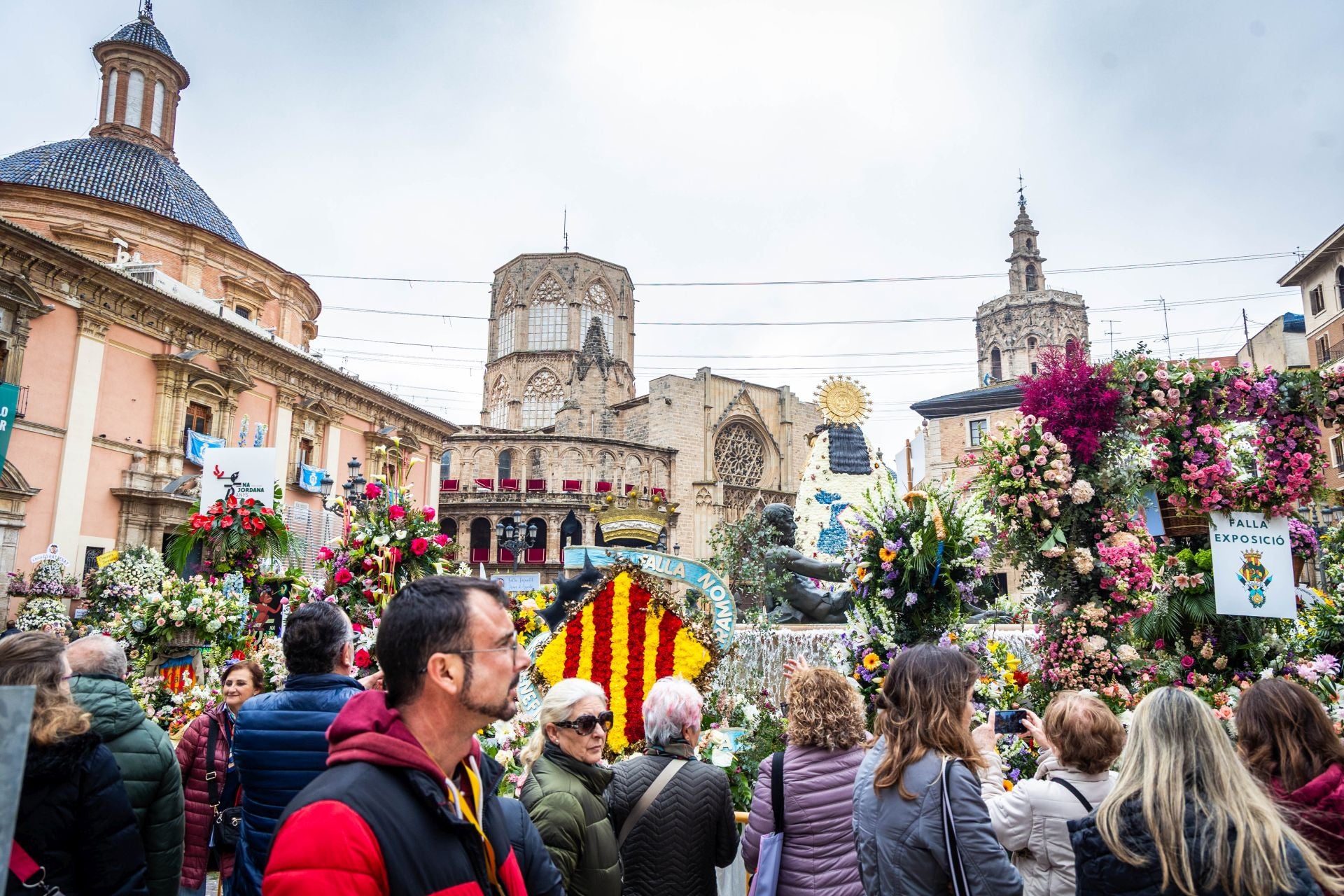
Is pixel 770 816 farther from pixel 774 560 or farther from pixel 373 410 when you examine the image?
pixel 373 410

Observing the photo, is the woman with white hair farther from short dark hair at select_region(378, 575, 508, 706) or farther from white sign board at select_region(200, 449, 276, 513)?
white sign board at select_region(200, 449, 276, 513)

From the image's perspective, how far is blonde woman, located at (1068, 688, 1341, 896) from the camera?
216cm

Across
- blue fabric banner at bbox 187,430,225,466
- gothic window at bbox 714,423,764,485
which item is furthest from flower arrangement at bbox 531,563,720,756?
gothic window at bbox 714,423,764,485

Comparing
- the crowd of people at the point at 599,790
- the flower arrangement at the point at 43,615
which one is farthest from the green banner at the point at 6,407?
the crowd of people at the point at 599,790

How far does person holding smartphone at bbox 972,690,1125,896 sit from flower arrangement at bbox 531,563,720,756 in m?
3.85

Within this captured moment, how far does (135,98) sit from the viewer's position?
30.9 m

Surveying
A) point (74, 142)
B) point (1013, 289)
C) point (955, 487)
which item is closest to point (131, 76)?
point (74, 142)

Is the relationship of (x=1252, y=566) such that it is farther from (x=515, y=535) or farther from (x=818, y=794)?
(x=515, y=535)

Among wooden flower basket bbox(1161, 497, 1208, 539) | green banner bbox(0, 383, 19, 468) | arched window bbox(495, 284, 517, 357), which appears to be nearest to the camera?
wooden flower basket bbox(1161, 497, 1208, 539)

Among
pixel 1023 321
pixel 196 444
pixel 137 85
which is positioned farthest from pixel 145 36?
pixel 1023 321

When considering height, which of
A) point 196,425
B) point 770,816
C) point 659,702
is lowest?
point 770,816

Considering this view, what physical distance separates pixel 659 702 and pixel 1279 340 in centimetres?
4313

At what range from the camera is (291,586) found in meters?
9.38

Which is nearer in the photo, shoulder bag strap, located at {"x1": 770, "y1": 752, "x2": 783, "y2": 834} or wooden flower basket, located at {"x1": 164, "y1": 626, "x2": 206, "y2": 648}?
shoulder bag strap, located at {"x1": 770, "y1": 752, "x2": 783, "y2": 834}
